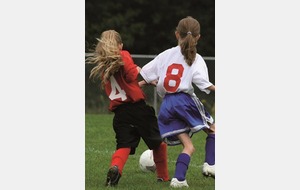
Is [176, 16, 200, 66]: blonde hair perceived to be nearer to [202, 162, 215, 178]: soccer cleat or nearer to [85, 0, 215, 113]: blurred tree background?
[202, 162, 215, 178]: soccer cleat

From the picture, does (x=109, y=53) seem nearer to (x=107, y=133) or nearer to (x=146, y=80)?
(x=146, y=80)

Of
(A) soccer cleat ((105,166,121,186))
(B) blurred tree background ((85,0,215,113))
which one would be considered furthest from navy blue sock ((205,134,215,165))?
(B) blurred tree background ((85,0,215,113))

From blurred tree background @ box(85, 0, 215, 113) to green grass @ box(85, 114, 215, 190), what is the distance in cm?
1246

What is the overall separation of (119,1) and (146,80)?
19.8 m

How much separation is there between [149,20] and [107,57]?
20336mm

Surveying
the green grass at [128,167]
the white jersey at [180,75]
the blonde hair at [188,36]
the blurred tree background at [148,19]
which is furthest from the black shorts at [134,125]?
the blurred tree background at [148,19]

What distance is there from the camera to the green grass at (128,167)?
8078 mm

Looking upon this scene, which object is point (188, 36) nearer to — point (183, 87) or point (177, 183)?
point (183, 87)

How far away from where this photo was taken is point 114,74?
8.09 meters


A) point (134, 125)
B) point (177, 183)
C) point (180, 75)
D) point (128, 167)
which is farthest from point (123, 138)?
point (128, 167)

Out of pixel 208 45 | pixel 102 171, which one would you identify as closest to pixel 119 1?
pixel 208 45

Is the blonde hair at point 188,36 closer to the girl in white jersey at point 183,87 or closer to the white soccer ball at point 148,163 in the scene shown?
the girl in white jersey at point 183,87

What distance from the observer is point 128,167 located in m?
9.69

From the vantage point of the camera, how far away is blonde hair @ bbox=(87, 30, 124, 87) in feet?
26.0
